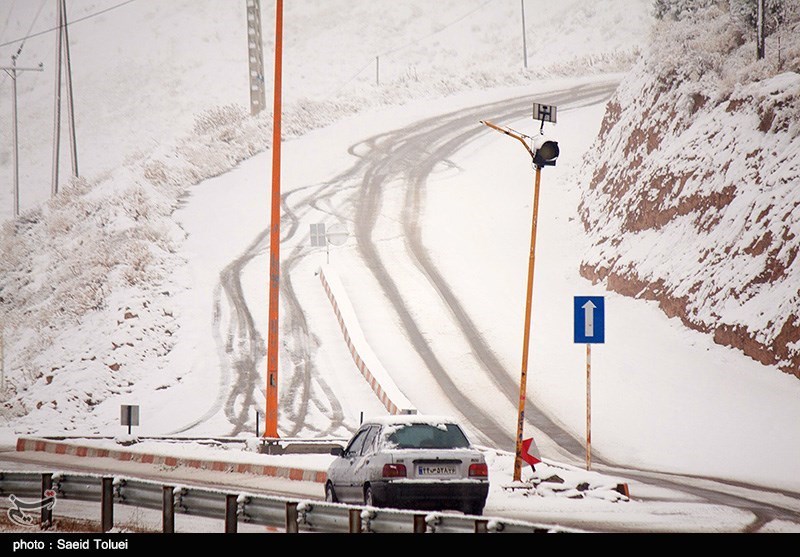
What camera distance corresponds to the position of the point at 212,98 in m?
91.2

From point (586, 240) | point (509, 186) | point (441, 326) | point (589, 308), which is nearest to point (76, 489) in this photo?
point (589, 308)

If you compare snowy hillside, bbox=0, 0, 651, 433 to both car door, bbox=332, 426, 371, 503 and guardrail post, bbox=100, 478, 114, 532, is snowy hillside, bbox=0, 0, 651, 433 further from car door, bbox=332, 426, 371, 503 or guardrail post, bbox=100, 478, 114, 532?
guardrail post, bbox=100, 478, 114, 532

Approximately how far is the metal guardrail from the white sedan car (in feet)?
6.86

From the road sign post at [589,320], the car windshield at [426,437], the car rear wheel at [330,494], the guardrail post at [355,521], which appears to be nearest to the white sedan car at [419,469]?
the car windshield at [426,437]

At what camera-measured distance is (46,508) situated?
42.3 ft

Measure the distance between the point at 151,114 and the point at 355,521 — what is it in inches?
3353

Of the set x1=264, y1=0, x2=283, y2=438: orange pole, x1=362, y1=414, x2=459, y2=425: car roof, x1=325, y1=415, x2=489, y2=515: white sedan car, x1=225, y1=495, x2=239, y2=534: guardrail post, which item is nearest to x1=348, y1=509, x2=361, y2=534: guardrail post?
x1=225, y1=495, x2=239, y2=534: guardrail post

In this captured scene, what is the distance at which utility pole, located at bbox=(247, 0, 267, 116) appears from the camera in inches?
2366

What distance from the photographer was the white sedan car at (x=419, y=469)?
1341cm

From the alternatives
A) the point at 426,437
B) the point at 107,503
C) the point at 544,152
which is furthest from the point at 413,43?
the point at 107,503

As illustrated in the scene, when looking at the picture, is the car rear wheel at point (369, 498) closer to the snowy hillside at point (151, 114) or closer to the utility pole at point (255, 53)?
the snowy hillside at point (151, 114)

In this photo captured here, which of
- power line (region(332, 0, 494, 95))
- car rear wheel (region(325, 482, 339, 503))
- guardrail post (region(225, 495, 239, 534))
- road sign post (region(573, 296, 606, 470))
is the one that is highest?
power line (region(332, 0, 494, 95))

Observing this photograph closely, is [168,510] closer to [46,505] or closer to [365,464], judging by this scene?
[46,505]

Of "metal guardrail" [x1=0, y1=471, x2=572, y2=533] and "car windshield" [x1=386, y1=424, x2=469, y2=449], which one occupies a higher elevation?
"car windshield" [x1=386, y1=424, x2=469, y2=449]
